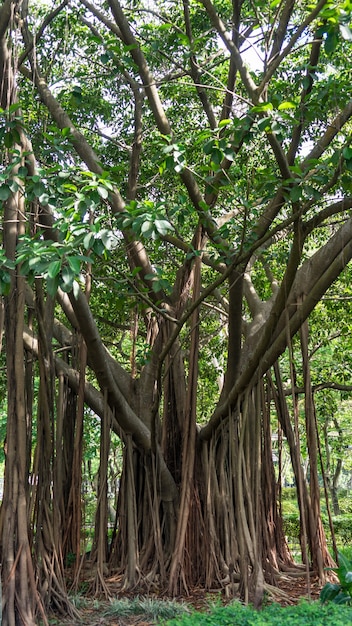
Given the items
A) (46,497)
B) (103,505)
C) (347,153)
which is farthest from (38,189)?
(103,505)

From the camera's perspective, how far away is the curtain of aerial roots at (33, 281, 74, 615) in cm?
400

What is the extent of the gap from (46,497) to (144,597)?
1.05 meters

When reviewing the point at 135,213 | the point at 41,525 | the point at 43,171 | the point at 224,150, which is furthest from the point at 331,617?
the point at 43,171

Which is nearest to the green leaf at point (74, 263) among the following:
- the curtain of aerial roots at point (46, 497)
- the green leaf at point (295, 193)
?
the green leaf at point (295, 193)

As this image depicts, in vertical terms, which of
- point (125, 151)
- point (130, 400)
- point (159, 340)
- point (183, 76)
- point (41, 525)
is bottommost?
point (41, 525)

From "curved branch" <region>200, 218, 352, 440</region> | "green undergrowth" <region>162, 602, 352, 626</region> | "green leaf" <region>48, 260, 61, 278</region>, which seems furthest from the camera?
"curved branch" <region>200, 218, 352, 440</region>

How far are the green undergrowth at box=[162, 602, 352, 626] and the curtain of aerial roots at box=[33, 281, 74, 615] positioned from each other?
2.97 ft

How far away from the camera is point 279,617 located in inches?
131

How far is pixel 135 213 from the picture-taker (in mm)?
3219

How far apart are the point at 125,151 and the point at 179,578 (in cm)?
382

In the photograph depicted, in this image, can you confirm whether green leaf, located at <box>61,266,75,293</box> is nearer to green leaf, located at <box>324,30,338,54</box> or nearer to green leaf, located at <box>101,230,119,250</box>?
green leaf, located at <box>101,230,119,250</box>

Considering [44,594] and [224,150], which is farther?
[44,594]

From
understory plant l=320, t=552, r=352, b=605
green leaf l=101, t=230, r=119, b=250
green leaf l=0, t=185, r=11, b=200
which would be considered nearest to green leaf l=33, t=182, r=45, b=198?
green leaf l=0, t=185, r=11, b=200

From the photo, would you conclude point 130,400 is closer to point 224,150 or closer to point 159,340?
point 159,340
